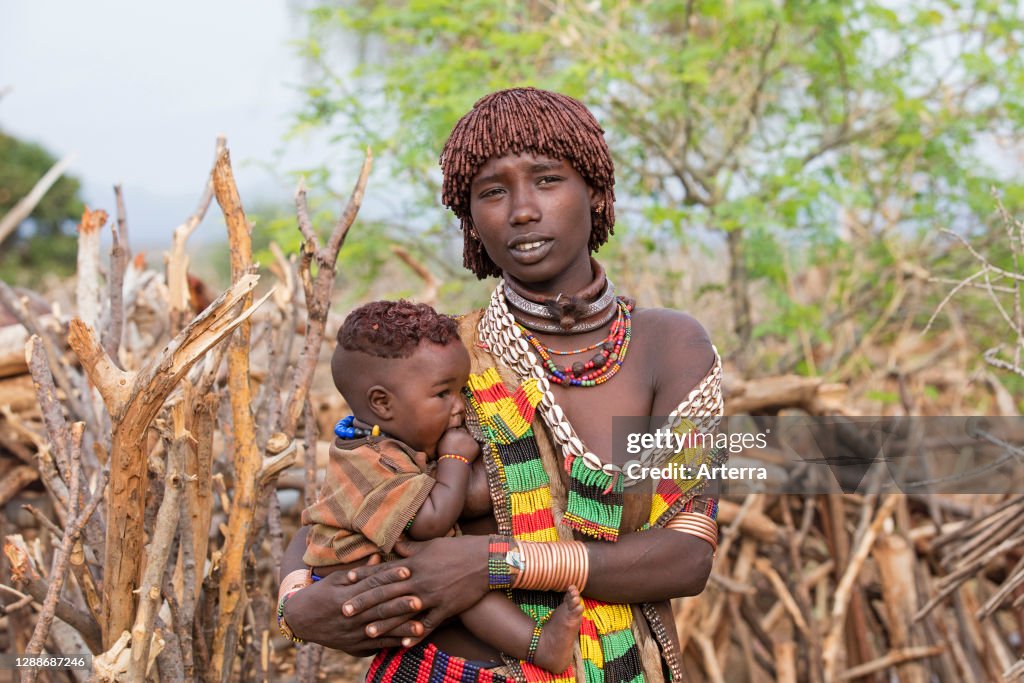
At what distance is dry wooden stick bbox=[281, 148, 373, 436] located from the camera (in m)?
2.44

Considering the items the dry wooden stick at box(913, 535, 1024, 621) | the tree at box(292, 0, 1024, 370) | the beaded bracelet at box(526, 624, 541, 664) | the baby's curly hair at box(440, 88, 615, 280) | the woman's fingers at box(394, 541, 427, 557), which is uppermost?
the tree at box(292, 0, 1024, 370)

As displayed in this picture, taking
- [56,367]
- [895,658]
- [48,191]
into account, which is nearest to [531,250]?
[56,367]

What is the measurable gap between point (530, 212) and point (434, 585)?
711 mm

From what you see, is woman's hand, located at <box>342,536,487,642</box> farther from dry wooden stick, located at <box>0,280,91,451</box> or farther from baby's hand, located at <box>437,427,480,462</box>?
dry wooden stick, located at <box>0,280,91,451</box>

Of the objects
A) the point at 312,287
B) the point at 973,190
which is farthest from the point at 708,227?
the point at 312,287

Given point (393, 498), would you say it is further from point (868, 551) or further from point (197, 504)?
point (868, 551)

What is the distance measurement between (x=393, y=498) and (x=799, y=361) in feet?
15.4

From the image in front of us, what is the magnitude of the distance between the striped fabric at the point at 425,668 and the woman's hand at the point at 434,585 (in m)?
0.07

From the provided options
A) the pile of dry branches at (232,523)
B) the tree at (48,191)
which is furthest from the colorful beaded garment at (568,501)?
the tree at (48,191)

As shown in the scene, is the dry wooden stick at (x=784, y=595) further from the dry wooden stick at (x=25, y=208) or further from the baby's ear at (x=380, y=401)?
the dry wooden stick at (x=25, y=208)

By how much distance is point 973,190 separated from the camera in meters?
5.52

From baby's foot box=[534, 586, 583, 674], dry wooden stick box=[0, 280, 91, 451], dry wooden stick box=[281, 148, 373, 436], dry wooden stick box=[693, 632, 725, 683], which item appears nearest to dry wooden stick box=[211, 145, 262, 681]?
dry wooden stick box=[281, 148, 373, 436]

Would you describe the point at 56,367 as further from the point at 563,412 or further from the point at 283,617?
the point at 563,412

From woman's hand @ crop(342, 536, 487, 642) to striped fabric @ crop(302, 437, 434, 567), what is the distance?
0.21 ft
